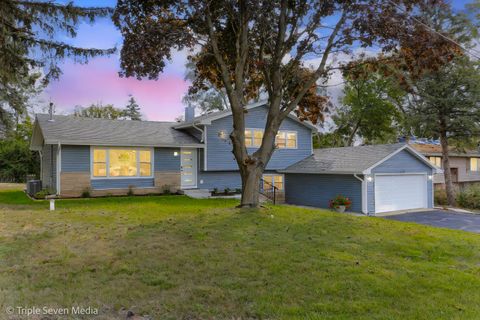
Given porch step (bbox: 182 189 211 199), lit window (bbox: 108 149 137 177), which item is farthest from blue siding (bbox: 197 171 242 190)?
lit window (bbox: 108 149 137 177)

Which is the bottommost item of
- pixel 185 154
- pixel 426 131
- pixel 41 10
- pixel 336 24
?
pixel 185 154

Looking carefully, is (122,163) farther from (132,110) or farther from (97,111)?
(132,110)

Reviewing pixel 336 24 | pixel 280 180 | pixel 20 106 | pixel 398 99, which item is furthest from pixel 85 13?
pixel 398 99

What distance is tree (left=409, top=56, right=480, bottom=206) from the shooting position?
65.0 feet

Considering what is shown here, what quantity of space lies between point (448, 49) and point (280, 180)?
10.7 metres

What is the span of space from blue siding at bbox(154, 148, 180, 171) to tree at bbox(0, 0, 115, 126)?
7.76 meters

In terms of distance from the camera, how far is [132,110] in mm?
47281

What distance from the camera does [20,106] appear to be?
25500mm

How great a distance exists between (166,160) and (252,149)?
4833 millimetres

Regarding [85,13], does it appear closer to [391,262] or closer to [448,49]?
[391,262]

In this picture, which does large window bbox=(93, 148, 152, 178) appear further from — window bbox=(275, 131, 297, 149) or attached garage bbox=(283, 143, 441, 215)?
attached garage bbox=(283, 143, 441, 215)

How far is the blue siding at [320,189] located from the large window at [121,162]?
773cm

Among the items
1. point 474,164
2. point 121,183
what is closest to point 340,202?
point 121,183

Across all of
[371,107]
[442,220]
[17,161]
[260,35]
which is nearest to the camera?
[260,35]
